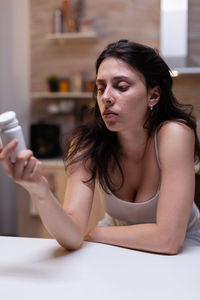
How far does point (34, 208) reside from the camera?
118 inches

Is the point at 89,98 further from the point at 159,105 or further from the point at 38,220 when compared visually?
the point at 159,105

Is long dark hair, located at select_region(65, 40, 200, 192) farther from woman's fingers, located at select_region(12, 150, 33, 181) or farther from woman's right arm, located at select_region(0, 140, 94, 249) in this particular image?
woman's fingers, located at select_region(12, 150, 33, 181)

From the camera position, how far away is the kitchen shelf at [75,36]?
3266 millimetres

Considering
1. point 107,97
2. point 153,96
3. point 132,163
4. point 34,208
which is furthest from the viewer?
point 34,208

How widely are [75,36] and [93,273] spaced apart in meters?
2.77

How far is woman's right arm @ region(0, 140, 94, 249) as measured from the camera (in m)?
0.79

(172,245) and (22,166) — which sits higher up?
(22,166)

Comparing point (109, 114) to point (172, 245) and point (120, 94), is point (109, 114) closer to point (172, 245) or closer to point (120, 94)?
point (120, 94)

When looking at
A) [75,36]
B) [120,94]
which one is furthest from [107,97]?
[75,36]

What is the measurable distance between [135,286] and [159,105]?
2.39 ft

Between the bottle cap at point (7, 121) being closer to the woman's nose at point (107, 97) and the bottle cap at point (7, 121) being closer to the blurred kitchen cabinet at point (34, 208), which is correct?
the woman's nose at point (107, 97)

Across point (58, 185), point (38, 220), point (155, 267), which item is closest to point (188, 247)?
point (155, 267)

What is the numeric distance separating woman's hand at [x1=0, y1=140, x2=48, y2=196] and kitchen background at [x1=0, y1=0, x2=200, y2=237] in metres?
2.21

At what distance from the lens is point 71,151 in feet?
4.44
